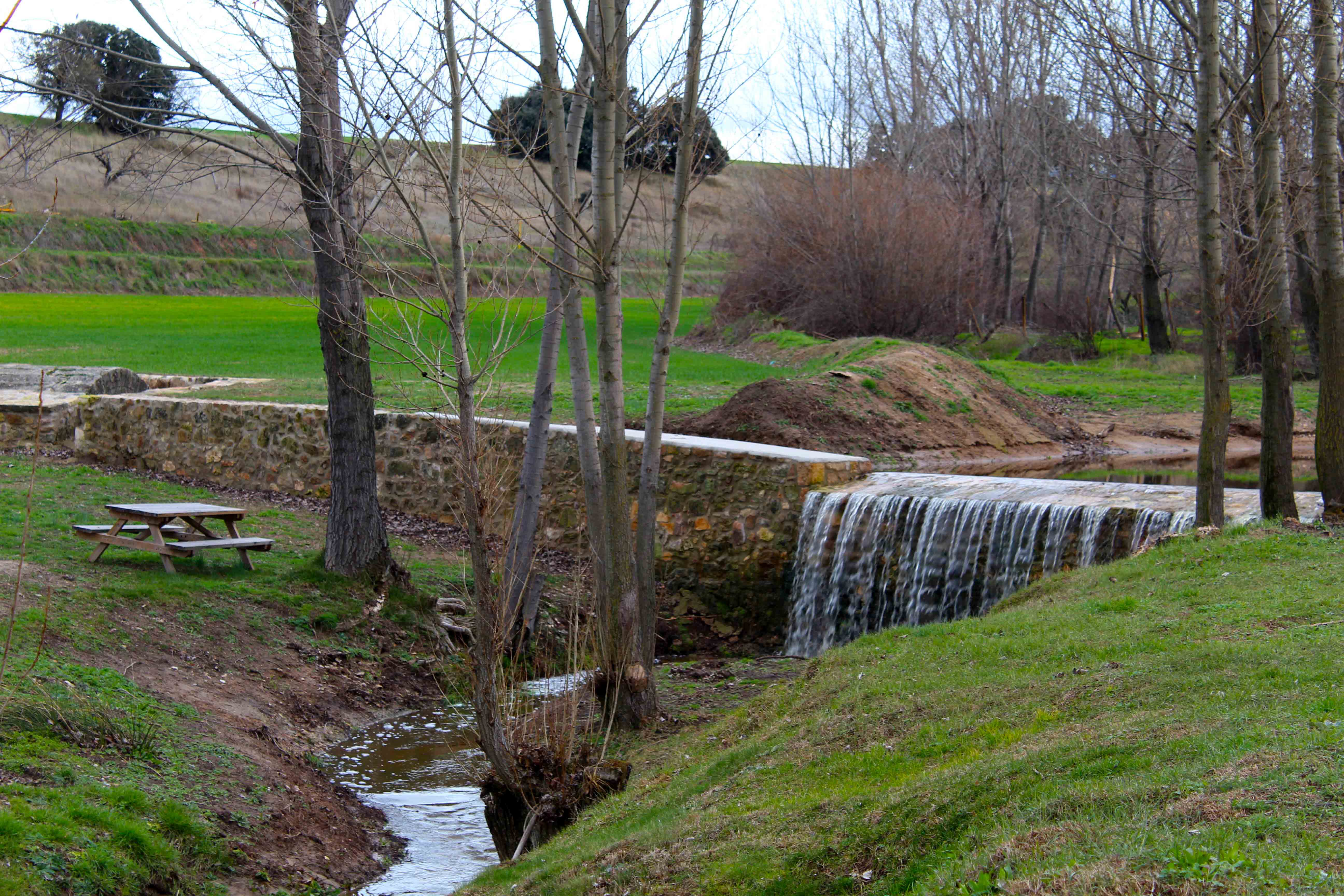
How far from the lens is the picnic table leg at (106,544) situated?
362 inches

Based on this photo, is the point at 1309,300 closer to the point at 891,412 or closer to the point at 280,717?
the point at 891,412

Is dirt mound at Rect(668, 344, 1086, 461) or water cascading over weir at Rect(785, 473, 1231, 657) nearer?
water cascading over weir at Rect(785, 473, 1231, 657)

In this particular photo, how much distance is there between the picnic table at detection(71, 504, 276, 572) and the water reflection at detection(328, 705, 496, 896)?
234 cm

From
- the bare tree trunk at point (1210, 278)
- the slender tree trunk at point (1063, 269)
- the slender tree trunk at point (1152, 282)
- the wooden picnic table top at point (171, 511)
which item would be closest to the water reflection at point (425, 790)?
the wooden picnic table top at point (171, 511)

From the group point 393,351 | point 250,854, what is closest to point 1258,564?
point 393,351

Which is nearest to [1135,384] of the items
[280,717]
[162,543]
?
[162,543]

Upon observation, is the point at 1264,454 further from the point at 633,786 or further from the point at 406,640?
the point at 406,640

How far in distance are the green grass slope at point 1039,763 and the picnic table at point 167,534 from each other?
14.4ft

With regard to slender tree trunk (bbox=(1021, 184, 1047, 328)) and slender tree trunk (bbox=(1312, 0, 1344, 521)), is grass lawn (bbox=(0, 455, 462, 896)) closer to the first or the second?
slender tree trunk (bbox=(1312, 0, 1344, 521))

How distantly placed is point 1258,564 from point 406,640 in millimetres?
6291

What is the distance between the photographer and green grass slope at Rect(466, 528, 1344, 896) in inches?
124

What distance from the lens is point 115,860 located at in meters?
4.91

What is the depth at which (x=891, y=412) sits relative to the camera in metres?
17.2

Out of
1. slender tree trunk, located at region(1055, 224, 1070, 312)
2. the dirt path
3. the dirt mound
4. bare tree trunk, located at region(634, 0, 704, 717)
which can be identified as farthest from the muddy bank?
slender tree trunk, located at region(1055, 224, 1070, 312)
